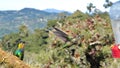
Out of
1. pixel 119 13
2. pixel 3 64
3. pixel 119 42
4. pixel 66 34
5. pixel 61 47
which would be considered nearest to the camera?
pixel 119 13

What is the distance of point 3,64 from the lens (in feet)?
19.0

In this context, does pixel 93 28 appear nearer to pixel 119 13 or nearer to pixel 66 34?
pixel 66 34

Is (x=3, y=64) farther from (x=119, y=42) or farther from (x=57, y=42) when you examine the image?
(x=57, y=42)

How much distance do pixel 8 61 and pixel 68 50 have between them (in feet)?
20.1

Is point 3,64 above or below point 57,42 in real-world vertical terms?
above

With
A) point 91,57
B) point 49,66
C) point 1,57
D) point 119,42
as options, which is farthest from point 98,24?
point 119,42

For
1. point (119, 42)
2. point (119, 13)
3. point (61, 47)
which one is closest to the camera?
point (119, 13)

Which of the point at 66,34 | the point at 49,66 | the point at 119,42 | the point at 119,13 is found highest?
the point at 119,13

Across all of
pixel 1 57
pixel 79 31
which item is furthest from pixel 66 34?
pixel 1 57

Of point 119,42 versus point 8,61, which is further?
point 8,61

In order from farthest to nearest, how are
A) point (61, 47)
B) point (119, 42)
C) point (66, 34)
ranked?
point (61, 47)
point (66, 34)
point (119, 42)

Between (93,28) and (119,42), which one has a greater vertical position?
(119,42)

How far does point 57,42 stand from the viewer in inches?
483

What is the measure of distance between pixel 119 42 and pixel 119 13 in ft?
1.05
